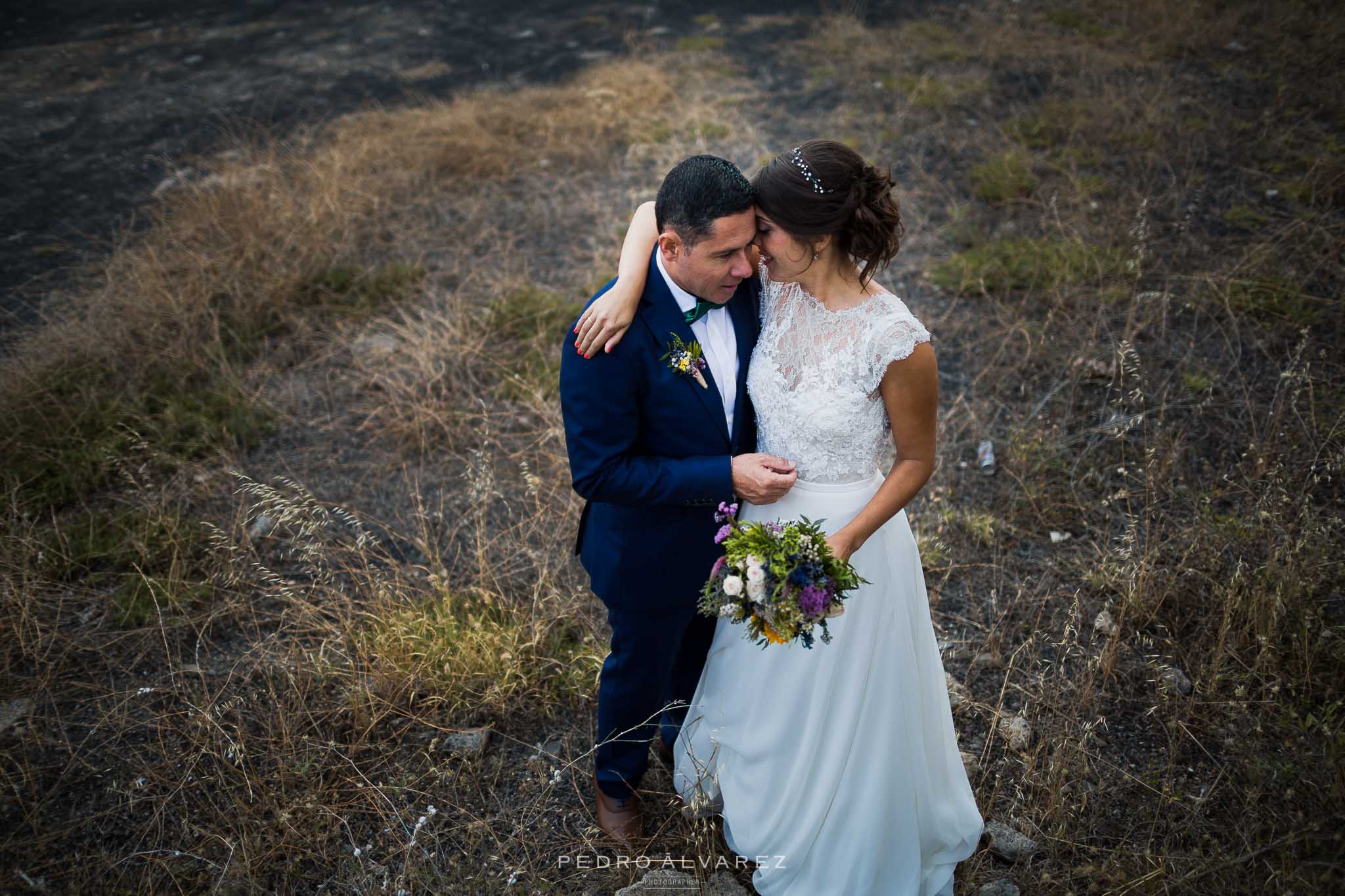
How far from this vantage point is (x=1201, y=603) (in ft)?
11.8

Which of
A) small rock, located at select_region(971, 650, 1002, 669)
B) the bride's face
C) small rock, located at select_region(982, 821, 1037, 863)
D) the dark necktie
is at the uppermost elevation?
the bride's face

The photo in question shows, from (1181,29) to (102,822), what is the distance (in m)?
11.9

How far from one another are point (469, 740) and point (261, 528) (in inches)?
74.9

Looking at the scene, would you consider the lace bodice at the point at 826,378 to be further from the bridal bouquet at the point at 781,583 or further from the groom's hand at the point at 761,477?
the bridal bouquet at the point at 781,583

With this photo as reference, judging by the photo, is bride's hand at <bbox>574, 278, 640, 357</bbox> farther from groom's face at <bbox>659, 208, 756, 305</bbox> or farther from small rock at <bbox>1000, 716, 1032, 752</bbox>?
small rock at <bbox>1000, 716, 1032, 752</bbox>

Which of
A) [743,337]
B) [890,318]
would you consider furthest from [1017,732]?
[743,337]

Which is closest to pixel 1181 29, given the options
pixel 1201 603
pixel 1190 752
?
pixel 1201 603

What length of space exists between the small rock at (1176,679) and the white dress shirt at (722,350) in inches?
87.4

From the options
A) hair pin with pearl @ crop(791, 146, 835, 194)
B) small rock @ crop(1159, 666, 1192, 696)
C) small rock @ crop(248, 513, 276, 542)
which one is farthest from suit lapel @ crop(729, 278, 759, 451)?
small rock @ crop(248, 513, 276, 542)

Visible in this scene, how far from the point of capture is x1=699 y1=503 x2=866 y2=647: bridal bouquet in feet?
6.81

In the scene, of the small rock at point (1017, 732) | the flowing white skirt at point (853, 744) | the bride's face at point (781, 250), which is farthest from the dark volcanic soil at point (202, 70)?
the small rock at point (1017, 732)

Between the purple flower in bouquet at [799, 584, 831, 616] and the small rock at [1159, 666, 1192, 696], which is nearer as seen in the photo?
the purple flower in bouquet at [799, 584, 831, 616]

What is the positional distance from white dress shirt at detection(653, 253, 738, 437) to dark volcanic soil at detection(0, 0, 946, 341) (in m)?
5.56

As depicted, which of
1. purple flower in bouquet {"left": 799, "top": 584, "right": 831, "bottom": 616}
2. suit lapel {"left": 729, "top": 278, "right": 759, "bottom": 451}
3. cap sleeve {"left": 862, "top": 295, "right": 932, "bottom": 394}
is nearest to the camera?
purple flower in bouquet {"left": 799, "top": 584, "right": 831, "bottom": 616}
